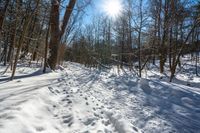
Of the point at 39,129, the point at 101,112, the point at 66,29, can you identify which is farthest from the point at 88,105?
the point at 66,29

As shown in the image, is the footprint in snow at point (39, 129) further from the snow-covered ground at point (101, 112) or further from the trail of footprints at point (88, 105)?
the trail of footprints at point (88, 105)

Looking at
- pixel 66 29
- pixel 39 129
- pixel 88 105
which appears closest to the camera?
pixel 39 129

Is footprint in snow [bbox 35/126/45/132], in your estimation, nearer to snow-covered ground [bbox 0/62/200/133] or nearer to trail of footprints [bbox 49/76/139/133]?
snow-covered ground [bbox 0/62/200/133]

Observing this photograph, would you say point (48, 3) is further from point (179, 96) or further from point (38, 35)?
point (38, 35)

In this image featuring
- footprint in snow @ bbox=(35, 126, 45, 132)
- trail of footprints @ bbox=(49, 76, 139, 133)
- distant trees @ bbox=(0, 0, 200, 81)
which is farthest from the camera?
distant trees @ bbox=(0, 0, 200, 81)

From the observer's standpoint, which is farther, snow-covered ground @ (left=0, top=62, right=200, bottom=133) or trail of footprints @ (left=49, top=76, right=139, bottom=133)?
trail of footprints @ (left=49, top=76, right=139, bottom=133)

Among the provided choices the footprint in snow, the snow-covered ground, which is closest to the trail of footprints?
the snow-covered ground

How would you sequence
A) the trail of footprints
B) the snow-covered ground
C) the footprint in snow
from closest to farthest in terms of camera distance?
the footprint in snow, the snow-covered ground, the trail of footprints

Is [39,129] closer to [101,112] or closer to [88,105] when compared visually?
[101,112]

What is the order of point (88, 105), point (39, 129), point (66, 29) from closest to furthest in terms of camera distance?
1. point (39, 129)
2. point (88, 105)
3. point (66, 29)

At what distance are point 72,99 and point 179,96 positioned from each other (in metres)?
2.51

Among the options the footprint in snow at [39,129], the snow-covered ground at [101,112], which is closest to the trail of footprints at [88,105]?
the snow-covered ground at [101,112]

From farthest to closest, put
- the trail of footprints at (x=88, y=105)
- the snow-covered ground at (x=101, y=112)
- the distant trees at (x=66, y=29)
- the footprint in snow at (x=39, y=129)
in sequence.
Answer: the distant trees at (x=66, y=29) < the trail of footprints at (x=88, y=105) < the snow-covered ground at (x=101, y=112) < the footprint in snow at (x=39, y=129)

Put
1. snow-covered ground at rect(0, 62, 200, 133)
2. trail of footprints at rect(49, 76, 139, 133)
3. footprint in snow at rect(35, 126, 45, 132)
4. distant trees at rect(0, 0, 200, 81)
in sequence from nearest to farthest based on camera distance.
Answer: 1. footprint in snow at rect(35, 126, 45, 132)
2. snow-covered ground at rect(0, 62, 200, 133)
3. trail of footprints at rect(49, 76, 139, 133)
4. distant trees at rect(0, 0, 200, 81)
